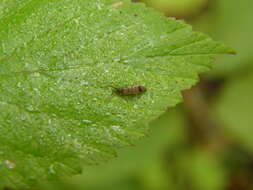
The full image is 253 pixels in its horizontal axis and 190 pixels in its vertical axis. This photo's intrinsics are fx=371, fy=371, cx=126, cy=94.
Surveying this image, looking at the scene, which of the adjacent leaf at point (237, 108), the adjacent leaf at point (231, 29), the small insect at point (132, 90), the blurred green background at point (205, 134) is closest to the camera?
the small insect at point (132, 90)

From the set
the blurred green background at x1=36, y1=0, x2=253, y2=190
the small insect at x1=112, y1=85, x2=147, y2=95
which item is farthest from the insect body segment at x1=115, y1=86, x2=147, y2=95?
the blurred green background at x1=36, y1=0, x2=253, y2=190

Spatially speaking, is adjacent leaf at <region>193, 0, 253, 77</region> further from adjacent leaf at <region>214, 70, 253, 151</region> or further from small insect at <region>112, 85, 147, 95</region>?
small insect at <region>112, 85, 147, 95</region>

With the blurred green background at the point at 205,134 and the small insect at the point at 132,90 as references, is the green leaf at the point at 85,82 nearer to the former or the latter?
the small insect at the point at 132,90

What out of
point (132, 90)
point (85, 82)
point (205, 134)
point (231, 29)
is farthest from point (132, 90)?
point (231, 29)

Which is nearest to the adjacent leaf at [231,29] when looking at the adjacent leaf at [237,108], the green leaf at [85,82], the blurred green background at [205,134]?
the blurred green background at [205,134]

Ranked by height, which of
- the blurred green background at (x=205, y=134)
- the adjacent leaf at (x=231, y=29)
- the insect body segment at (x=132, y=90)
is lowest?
the insect body segment at (x=132, y=90)

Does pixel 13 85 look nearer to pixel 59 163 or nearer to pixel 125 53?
pixel 59 163
